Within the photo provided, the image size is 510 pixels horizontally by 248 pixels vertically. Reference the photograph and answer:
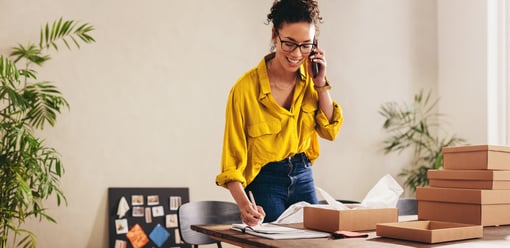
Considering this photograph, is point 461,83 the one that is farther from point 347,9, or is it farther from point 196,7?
point 196,7

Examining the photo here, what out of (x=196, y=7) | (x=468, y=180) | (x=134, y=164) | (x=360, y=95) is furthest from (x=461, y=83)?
(x=468, y=180)

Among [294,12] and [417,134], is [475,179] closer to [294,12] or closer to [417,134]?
[294,12]

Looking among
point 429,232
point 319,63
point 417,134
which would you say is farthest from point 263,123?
point 417,134

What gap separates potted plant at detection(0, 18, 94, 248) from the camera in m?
3.23

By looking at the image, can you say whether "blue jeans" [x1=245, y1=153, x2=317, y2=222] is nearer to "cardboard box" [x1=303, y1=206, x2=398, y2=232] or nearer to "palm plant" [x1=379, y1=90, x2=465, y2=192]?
"cardboard box" [x1=303, y1=206, x2=398, y2=232]

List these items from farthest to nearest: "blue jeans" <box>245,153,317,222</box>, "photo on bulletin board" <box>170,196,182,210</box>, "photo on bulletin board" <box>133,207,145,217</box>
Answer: "photo on bulletin board" <box>170,196,182,210</box> → "photo on bulletin board" <box>133,207,145,217</box> → "blue jeans" <box>245,153,317,222</box>

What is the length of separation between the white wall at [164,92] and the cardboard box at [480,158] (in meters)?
2.63

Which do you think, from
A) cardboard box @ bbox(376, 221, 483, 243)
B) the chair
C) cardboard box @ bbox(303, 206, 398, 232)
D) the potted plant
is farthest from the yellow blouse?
the potted plant

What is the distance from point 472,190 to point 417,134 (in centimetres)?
381

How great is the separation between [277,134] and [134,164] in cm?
224

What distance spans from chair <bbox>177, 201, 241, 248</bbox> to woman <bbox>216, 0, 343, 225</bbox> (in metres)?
0.51

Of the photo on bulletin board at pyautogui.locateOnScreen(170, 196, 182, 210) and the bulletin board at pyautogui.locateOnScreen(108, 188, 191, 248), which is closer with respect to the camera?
the bulletin board at pyautogui.locateOnScreen(108, 188, 191, 248)

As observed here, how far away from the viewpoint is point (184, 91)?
4.39 meters

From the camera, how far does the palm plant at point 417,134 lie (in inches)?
209
